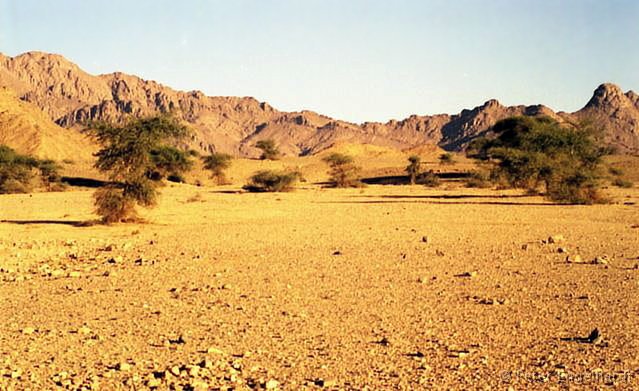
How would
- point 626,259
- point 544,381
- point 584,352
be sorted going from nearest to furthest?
point 544,381 → point 584,352 → point 626,259

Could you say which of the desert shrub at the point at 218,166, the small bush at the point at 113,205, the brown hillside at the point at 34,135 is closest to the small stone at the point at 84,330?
the small bush at the point at 113,205

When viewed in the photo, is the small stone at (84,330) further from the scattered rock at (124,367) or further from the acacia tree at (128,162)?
the acacia tree at (128,162)

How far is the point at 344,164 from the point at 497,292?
2146 inches

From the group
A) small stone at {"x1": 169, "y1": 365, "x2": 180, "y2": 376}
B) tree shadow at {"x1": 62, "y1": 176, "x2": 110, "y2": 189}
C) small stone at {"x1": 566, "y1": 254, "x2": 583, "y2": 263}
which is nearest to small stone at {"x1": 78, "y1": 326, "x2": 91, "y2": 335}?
small stone at {"x1": 169, "y1": 365, "x2": 180, "y2": 376}

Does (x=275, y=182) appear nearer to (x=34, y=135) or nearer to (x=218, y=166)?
(x=218, y=166)

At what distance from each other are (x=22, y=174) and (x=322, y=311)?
48021 mm

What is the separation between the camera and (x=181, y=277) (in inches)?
442

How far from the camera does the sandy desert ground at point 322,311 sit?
231 inches

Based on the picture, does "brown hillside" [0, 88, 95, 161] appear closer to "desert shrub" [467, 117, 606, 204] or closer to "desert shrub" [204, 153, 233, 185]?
"desert shrub" [204, 153, 233, 185]

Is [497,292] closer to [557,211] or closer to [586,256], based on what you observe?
[586,256]

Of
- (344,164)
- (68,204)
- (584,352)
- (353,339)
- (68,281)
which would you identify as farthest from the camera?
(344,164)

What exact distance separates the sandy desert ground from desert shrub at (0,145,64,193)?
33119 mm

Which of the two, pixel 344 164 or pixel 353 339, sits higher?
pixel 344 164

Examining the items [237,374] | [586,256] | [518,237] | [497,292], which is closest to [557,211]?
[518,237]
